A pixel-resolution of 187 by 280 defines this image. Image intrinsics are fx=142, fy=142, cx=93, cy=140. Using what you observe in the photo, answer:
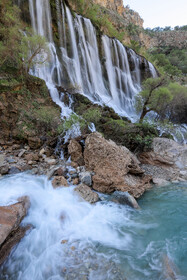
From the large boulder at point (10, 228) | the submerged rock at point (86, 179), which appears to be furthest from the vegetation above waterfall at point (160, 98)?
the large boulder at point (10, 228)

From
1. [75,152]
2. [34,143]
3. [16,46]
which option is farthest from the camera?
[16,46]

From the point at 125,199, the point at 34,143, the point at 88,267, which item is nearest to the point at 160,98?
the point at 125,199

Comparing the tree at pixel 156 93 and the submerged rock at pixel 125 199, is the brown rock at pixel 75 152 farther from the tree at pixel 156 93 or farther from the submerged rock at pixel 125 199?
the tree at pixel 156 93

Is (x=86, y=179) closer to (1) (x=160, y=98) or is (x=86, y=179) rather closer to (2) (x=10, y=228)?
(2) (x=10, y=228)

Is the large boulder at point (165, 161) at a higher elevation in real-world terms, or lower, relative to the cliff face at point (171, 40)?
lower

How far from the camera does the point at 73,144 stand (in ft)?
22.0

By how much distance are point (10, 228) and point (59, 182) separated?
2.38 m

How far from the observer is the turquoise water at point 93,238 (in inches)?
104

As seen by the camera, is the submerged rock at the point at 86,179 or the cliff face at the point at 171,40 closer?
the submerged rock at the point at 86,179

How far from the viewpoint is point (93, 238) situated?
3.47m

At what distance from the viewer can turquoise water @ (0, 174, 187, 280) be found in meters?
2.64

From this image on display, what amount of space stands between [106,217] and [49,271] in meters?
Result: 1.95

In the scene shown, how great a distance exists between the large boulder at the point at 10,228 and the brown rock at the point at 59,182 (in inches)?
59.4

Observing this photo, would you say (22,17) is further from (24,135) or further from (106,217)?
(106,217)
